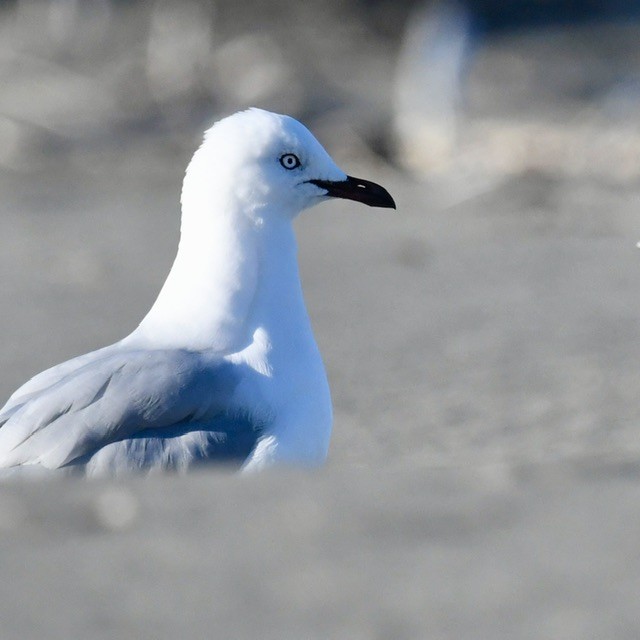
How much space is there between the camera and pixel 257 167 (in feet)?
12.4

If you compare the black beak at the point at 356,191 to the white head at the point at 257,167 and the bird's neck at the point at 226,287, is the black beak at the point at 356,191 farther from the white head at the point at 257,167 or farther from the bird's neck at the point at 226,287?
the bird's neck at the point at 226,287

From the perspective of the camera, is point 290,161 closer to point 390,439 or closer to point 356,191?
point 356,191

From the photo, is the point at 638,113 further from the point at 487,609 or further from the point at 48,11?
the point at 487,609

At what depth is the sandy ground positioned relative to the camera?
7.34ft

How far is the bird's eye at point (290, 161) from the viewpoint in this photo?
3.85 m

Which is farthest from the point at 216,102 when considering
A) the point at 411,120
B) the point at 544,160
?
the point at 544,160

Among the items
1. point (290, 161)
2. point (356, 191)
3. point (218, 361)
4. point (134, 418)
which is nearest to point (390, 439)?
point (356, 191)

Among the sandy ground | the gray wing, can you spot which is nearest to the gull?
the gray wing

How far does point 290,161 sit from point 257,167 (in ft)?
0.38

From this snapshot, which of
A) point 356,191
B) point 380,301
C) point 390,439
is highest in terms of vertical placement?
point 380,301

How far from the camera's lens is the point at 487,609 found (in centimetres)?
221

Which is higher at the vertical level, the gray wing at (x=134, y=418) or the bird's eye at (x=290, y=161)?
the bird's eye at (x=290, y=161)

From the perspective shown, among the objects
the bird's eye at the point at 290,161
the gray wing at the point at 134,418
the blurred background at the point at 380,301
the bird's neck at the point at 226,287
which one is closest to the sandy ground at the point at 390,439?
the blurred background at the point at 380,301

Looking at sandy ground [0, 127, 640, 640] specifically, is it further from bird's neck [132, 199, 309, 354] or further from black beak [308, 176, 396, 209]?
black beak [308, 176, 396, 209]
